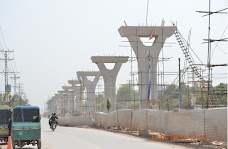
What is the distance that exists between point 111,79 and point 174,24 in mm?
25158

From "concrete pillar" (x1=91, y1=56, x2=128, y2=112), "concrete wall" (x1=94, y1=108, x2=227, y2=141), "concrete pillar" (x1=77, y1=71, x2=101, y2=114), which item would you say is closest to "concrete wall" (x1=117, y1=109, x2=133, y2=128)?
"concrete wall" (x1=94, y1=108, x2=227, y2=141)

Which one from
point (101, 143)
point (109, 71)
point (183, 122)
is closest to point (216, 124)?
point (183, 122)

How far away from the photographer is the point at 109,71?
74125 millimetres

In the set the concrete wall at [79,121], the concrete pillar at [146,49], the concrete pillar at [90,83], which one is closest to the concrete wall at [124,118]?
the concrete pillar at [146,49]

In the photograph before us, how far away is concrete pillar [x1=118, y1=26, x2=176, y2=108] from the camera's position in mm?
49812

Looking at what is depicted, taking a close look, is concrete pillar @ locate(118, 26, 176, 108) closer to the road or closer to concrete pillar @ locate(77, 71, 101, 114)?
the road

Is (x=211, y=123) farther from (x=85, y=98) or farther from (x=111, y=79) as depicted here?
(x=85, y=98)

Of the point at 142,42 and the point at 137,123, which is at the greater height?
the point at 142,42

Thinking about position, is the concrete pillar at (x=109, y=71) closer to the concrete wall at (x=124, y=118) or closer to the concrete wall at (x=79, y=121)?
the concrete wall at (x=79, y=121)

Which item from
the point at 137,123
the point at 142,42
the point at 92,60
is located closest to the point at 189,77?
the point at 142,42

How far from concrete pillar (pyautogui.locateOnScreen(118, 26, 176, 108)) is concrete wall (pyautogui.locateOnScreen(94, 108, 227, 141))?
13.2m

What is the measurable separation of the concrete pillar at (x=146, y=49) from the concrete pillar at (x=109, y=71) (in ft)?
65.5

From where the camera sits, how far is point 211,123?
67.6ft

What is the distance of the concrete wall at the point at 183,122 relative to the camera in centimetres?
2000
